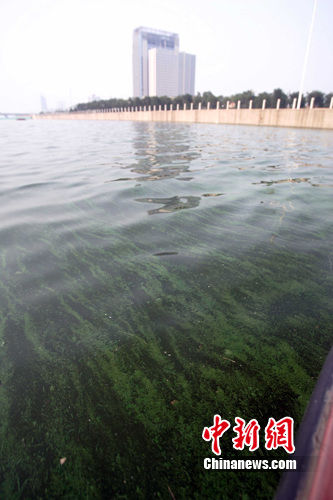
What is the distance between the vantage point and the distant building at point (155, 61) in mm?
177250

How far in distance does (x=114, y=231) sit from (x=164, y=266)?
0.99m

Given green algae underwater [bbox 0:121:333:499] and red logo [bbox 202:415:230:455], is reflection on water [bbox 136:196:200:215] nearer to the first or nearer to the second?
green algae underwater [bbox 0:121:333:499]

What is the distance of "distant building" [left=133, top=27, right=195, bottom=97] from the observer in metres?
177

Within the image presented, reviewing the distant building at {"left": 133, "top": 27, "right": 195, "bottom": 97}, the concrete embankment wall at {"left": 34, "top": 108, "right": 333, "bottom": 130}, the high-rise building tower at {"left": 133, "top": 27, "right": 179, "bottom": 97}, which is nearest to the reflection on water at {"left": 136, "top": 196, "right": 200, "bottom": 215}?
the concrete embankment wall at {"left": 34, "top": 108, "right": 333, "bottom": 130}

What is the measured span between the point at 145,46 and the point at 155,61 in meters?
17.5

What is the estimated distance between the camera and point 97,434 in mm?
1169

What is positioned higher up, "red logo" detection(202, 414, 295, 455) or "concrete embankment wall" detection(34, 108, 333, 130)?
"concrete embankment wall" detection(34, 108, 333, 130)

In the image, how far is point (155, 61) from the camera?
174625 millimetres

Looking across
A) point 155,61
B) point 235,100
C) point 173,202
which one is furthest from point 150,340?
point 155,61

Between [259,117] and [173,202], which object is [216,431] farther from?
[259,117]

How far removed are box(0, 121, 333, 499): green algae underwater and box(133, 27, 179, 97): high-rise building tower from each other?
8465 inches

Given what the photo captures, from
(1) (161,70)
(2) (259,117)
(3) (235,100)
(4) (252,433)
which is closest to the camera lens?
(4) (252,433)

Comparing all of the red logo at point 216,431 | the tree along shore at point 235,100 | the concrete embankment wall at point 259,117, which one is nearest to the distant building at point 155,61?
the tree along shore at point 235,100

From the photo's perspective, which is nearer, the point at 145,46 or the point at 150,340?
the point at 150,340
